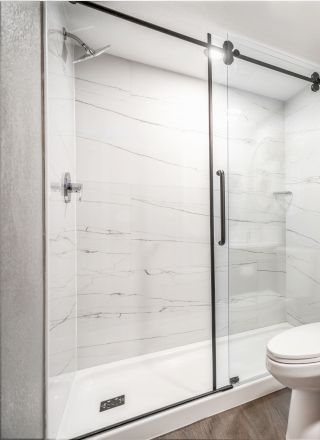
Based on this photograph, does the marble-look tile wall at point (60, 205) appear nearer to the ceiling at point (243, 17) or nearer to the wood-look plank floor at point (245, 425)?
the ceiling at point (243, 17)

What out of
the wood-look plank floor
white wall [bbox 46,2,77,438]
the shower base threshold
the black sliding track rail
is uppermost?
the black sliding track rail

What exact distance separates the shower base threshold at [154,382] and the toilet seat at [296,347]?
1.31 ft

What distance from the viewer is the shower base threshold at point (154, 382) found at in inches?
43.9

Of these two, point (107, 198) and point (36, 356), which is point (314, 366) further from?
point (107, 198)

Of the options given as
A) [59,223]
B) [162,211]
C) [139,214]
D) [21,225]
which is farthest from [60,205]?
[162,211]

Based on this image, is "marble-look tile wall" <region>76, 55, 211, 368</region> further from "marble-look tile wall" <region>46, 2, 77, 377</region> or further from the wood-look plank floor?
the wood-look plank floor

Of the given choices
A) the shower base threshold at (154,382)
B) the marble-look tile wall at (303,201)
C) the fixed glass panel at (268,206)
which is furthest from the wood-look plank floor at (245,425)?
the marble-look tile wall at (303,201)

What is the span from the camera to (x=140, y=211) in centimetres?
170

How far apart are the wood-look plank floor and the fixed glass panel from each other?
0.58ft

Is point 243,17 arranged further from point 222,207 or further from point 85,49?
point 222,207

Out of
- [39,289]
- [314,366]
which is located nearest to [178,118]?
[39,289]

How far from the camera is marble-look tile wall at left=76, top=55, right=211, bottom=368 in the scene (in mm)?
1563

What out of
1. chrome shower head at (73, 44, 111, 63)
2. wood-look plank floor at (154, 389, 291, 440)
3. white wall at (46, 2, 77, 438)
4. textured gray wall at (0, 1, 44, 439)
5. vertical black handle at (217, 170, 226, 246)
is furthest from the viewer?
vertical black handle at (217, 170, 226, 246)

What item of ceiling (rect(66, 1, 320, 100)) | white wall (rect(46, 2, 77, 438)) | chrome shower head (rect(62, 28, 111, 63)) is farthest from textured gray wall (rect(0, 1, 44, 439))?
ceiling (rect(66, 1, 320, 100))
